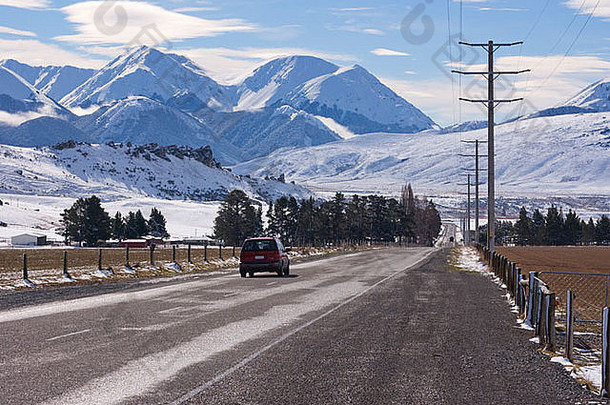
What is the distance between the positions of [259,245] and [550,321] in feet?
80.9

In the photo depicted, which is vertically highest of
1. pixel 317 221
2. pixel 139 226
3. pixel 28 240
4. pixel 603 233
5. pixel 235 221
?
pixel 317 221

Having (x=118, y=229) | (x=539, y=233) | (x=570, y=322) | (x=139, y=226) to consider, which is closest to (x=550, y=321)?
(x=570, y=322)

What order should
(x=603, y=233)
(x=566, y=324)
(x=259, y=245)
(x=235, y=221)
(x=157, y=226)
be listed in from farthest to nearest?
1. (x=157, y=226)
2. (x=603, y=233)
3. (x=235, y=221)
4. (x=259, y=245)
5. (x=566, y=324)

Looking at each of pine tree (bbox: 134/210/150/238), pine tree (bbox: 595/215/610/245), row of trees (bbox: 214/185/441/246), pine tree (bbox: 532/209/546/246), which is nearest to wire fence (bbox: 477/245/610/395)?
row of trees (bbox: 214/185/441/246)

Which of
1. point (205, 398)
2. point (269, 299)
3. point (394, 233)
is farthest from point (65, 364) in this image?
point (394, 233)

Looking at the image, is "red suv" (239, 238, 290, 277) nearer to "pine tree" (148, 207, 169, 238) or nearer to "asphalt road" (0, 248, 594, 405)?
"asphalt road" (0, 248, 594, 405)

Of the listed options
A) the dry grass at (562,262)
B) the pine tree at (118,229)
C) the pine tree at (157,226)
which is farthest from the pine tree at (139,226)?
the dry grass at (562,262)

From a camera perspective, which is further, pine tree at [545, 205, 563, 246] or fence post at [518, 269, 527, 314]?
pine tree at [545, 205, 563, 246]

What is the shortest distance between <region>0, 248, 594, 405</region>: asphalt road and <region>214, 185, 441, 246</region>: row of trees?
122897mm

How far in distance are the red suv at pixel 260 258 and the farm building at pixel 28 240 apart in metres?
116

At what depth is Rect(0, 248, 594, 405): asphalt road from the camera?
10578mm

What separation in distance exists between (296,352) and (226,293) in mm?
13613

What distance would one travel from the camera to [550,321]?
48.1ft

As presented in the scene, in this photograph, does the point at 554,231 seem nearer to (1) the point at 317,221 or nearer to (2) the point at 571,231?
(2) the point at 571,231
